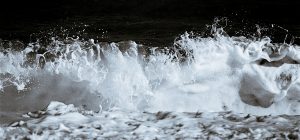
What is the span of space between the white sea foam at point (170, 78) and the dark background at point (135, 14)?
0.37 metres

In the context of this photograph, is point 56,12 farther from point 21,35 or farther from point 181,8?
point 181,8

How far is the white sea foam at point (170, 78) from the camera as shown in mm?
5070

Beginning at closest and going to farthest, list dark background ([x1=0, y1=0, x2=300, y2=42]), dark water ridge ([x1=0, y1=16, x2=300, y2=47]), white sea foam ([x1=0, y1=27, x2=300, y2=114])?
white sea foam ([x1=0, y1=27, x2=300, y2=114]) → dark water ridge ([x1=0, y1=16, x2=300, y2=47]) → dark background ([x1=0, y1=0, x2=300, y2=42])

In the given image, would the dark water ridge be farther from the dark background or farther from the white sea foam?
the white sea foam

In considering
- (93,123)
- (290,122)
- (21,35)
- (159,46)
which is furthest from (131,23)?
(290,122)

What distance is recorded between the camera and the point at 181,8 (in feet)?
19.5

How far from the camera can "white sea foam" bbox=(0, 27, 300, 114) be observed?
200 inches

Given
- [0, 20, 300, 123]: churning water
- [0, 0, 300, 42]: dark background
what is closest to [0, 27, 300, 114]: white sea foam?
[0, 20, 300, 123]: churning water

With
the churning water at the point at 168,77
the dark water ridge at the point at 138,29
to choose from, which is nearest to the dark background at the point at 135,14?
the dark water ridge at the point at 138,29

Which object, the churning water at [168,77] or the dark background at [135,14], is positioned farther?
the dark background at [135,14]

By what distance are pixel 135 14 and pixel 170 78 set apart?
1.13 metres

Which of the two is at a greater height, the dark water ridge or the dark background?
the dark background

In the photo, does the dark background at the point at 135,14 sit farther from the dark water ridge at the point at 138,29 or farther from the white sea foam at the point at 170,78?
the white sea foam at the point at 170,78

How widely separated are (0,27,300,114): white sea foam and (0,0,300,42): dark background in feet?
1.20
